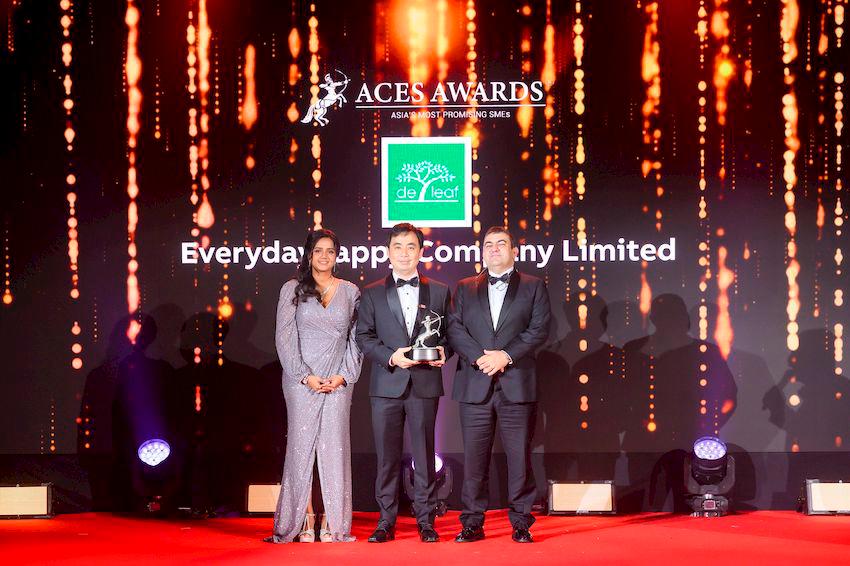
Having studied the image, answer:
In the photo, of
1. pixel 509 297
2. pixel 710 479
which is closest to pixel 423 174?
pixel 509 297

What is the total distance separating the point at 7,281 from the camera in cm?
618

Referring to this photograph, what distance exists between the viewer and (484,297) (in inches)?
203

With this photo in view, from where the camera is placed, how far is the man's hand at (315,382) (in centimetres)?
499

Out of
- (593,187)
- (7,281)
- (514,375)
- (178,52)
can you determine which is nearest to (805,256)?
(593,187)

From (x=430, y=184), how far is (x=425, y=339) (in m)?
1.46

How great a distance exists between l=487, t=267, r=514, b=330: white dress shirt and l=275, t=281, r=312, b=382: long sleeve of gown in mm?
1008

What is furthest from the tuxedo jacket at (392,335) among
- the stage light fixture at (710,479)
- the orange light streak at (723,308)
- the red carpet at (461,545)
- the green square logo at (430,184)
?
Answer: the orange light streak at (723,308)

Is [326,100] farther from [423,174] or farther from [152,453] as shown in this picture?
[152,453]

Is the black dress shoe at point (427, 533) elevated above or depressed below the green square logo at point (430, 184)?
below

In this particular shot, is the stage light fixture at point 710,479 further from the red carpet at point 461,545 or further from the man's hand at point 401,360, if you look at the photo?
the man's hand at point 401,360

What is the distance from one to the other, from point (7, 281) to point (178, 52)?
181 cm

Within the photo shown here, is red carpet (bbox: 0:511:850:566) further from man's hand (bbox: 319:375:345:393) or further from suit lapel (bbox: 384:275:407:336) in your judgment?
suit lapel (bbox: 384:275:407:336)

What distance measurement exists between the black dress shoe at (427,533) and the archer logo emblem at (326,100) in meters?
2.62

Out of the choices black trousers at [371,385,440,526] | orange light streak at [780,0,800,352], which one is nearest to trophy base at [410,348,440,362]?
black trousers at [371,385,440,526]
